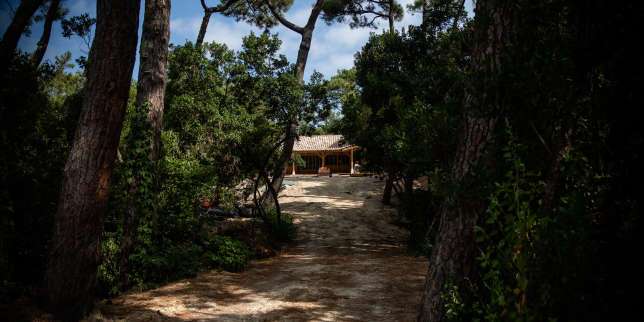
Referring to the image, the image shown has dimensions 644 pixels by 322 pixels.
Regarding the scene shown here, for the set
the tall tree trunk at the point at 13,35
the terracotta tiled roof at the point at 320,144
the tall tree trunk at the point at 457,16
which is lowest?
the tall tree trunk at the point at 13,35

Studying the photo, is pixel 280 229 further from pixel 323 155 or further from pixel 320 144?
pixel 320 144

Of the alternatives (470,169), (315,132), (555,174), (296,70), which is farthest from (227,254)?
(296,70)

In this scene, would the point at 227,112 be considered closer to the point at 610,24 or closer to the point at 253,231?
the point at 253,231

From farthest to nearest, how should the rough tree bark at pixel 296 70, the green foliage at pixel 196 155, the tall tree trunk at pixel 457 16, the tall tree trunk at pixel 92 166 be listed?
the rough tree bark at pixel 296 70
the tall tree trunk at pixel 457 16
the green foliage at pixel 196 155
the tall tree trunk at pixel 92 166

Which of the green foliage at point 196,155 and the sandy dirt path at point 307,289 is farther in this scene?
the green foliage at point 196,155

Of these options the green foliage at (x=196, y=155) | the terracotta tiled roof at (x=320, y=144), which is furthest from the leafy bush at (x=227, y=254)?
the terracotta tiled roof at (x=320, y=144)

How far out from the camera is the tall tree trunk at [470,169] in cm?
340

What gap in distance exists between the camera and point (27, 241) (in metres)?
5.57

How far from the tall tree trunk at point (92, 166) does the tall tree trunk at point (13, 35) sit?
53.5 inches

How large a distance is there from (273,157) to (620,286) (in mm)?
13444

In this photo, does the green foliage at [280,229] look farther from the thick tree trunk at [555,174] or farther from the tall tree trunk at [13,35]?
the thick tree trunk at [555,174]

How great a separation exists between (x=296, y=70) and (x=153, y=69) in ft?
25.3

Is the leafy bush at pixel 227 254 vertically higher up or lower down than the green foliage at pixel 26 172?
lower down

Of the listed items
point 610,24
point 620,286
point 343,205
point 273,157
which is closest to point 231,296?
point 620,286
